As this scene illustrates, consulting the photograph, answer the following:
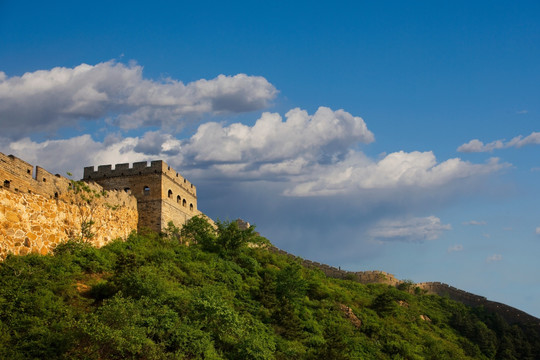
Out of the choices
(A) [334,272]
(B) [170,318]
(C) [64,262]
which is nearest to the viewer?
(B) [170,318]

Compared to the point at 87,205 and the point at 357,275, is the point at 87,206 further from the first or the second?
the point at 357,275

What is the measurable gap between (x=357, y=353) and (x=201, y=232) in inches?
473

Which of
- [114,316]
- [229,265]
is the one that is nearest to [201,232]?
[229,265]

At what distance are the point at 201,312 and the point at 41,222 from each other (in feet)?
23.8

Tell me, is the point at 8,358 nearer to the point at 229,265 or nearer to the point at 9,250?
the point at 9,250

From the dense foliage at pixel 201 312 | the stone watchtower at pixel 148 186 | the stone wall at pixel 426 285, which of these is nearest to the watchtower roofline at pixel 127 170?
the stone watchtower at pixel 148 186

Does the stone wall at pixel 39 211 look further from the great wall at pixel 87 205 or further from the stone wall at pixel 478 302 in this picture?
the stone wall at pixel 478 302

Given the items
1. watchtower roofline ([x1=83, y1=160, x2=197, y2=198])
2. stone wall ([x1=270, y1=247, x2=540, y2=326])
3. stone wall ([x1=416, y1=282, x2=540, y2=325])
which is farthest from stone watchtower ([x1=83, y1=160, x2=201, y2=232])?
stone wall ([x1=416, y1=282, x2=540, y2=325])

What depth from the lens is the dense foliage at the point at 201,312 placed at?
55.1ft

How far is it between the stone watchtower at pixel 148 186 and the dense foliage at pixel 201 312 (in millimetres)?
1086

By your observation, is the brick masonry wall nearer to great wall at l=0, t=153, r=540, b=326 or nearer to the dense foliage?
great wall at l=0, t=153, r=540, b=326

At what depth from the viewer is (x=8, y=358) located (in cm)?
1509

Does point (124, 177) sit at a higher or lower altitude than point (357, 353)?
higher

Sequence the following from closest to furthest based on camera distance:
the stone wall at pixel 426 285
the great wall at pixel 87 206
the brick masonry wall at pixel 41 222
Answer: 1. the brick masonry wall at pixel 41 222
2. the great wall at pixel 87 206
3. the stone wall at pixel 426 285
